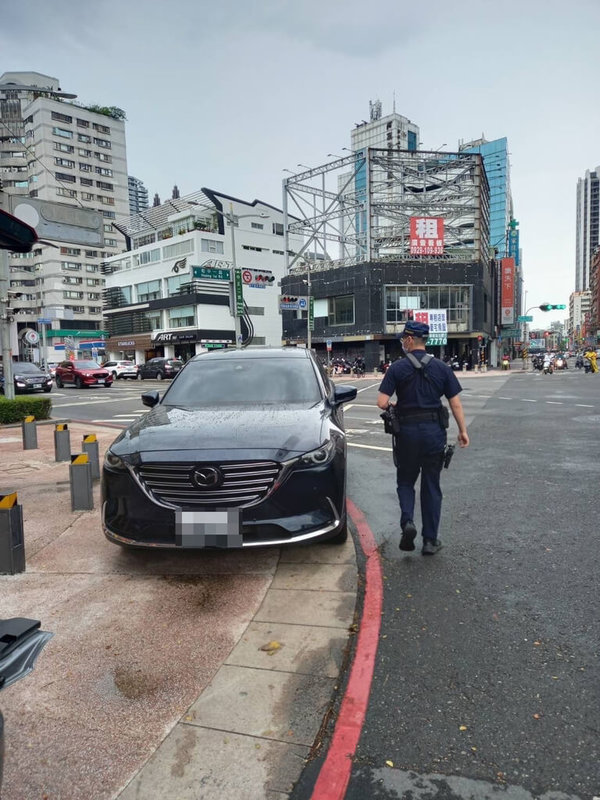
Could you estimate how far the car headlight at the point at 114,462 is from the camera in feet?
12.3

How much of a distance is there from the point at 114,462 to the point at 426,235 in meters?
48.3

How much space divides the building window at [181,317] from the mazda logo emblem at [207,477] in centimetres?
5705

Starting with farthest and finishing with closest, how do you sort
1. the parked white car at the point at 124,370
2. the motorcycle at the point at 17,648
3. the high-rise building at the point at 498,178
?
the high-rise building at the point at 498,178
the parked white car at the point at 124,370
the motorcycle at the point at 17,648

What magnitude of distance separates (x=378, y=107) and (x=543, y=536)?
14629 centimetres

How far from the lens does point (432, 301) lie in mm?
49312

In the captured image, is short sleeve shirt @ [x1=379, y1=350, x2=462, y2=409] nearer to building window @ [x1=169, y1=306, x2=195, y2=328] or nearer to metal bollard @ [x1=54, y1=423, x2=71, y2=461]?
metal bollard @ [x1=54, y1=423, x2=71, y2=461]

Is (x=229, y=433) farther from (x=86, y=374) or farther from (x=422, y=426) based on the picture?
(x=86, y=374)

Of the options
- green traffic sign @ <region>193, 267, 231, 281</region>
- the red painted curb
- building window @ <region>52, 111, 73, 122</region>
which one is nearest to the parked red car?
green traffic sign @ <region>193, 267, 231, 281</region>

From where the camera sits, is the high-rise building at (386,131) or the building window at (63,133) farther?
the high-rise building at (386,131)

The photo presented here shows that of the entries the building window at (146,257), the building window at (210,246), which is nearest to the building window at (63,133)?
the building window at (146,257)

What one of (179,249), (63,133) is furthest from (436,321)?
(63,133)

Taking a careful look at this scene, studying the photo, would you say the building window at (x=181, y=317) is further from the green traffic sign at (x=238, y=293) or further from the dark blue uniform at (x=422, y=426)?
the dark blue uniform at (x=422, y=426)

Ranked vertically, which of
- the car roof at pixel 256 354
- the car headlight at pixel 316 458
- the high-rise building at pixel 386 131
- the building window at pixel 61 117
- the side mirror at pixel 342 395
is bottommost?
the car headlight at pixel 316 458

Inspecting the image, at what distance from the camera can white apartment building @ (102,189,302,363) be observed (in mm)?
58812
